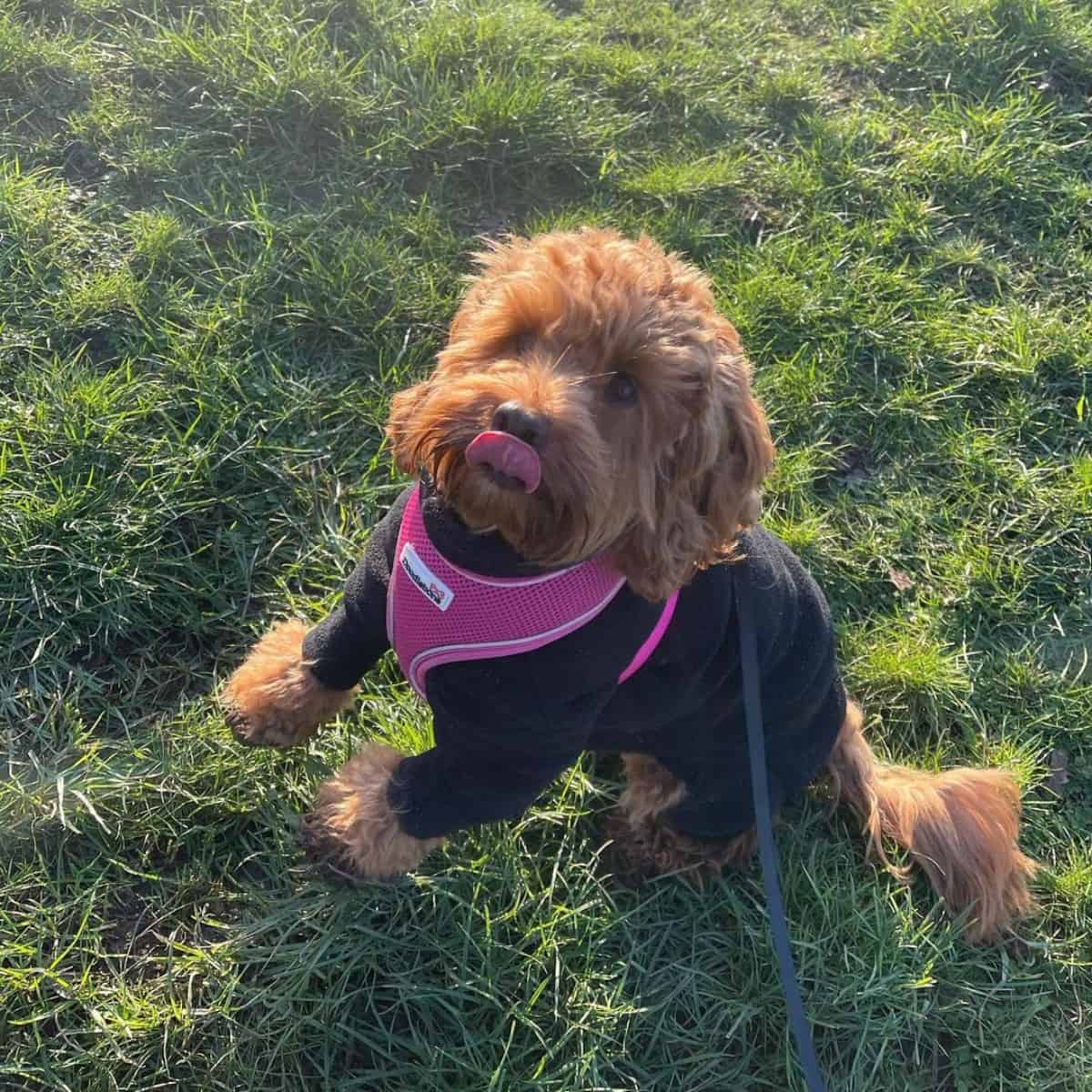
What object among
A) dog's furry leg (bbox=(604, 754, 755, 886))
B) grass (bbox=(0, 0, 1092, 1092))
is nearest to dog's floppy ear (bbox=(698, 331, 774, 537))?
dog's furry leg (bbox=(604, 754, 755, 886))

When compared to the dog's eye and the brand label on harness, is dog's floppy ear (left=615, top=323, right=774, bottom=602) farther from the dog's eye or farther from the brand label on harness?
the brand label on harness

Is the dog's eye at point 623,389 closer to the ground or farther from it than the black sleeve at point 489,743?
farther from it

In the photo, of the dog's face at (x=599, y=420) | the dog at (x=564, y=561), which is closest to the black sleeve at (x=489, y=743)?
the dog at (x=564, y=561)

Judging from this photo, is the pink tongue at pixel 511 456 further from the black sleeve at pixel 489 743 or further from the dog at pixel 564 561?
the black sleeve at pixel 489 743

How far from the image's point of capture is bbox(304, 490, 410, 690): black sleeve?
257cm

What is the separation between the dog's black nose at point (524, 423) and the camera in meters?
2.06

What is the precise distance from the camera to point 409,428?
2318 millimetres

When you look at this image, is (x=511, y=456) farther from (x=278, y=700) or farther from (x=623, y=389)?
(x=278, y=700)

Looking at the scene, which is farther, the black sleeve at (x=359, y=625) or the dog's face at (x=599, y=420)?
the black sleeve at (x=359, y=625)

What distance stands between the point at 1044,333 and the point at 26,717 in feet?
13.8

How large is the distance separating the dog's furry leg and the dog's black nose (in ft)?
4.36

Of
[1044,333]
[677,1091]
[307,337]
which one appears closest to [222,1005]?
[677,1091]

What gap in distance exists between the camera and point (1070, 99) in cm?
529

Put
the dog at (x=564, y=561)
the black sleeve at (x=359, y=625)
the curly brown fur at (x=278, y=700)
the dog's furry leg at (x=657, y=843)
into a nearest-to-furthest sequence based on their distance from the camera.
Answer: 1. the dog at (x=564, y=561)
2. the black sleeve at (x=359, y=625)
3. the curly brown fur at (x=278, y=700)
4. the dog's furry leg at (x=657, y=843)
